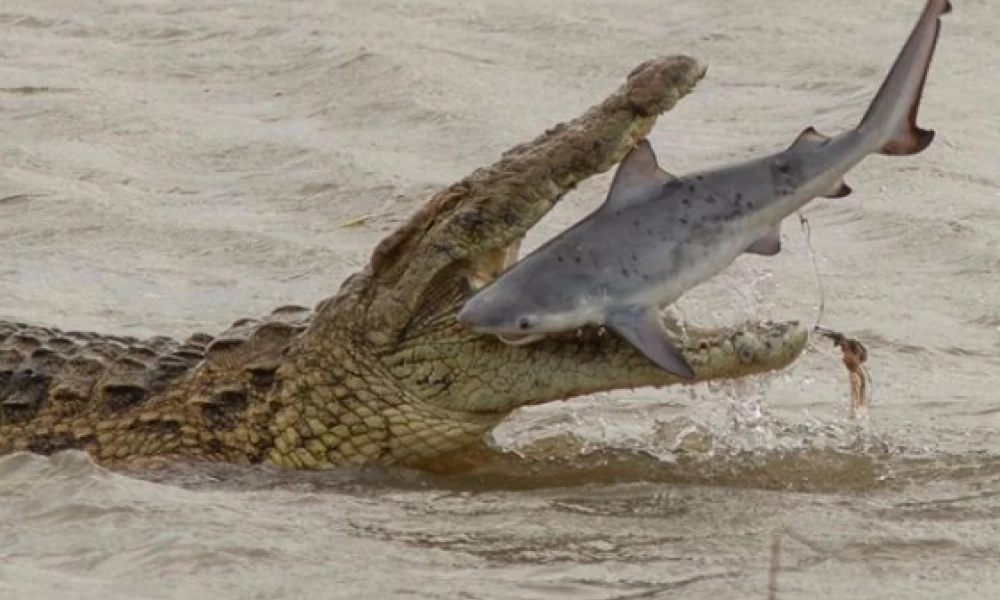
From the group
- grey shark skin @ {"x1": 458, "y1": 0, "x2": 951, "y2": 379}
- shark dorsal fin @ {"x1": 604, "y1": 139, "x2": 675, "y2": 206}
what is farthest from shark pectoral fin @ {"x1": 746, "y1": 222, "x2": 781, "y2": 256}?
shark dorsal fin @ {"x1": 604, "y1": 139, "x2": 675, "y2": 206}

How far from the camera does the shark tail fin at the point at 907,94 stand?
5.71m

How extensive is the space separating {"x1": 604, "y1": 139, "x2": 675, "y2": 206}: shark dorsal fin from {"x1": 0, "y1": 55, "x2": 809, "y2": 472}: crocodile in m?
0.02

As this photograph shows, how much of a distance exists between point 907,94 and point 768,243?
44cm

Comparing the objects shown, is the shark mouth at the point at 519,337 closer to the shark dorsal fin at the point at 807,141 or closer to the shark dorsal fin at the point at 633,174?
the shark dorsal fin at the point at 633,174

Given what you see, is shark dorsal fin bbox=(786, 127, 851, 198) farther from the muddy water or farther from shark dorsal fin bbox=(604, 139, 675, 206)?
the muddy water

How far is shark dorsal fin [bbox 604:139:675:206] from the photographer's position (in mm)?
5805

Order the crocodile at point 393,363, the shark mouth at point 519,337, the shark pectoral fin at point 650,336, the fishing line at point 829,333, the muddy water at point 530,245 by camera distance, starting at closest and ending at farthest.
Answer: the muddy water at point 530,245 < the shark pectoral fin at point 650,336 < the shark mouth at point 519,337 < the crocodile at point 393,363 < the fishing line at point 829,333

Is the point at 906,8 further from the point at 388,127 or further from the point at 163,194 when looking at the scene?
the point at 163,194

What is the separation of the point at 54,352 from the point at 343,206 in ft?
7.78

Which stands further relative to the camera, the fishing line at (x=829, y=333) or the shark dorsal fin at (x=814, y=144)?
the fishing line at (x=829, y=333)

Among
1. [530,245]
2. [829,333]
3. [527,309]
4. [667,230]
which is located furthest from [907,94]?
[530,245]

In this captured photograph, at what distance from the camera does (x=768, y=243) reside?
589cm

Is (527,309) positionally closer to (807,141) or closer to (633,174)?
(633,174)

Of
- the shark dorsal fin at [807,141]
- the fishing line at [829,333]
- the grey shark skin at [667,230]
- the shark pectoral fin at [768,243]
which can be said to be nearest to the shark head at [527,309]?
the grey shark skin at [667,230]
